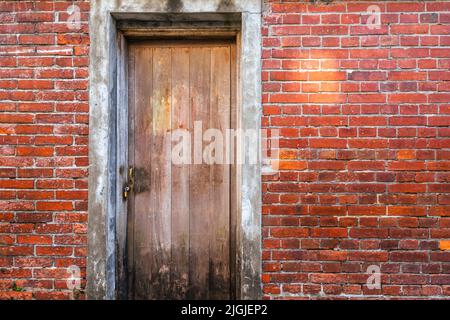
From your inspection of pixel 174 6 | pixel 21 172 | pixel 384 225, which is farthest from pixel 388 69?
pixel 21 172

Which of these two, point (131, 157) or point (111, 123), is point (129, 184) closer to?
point (131, 157)

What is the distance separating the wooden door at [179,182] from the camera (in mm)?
3164

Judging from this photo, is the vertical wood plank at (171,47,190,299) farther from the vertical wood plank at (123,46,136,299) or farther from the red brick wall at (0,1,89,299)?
the red brick wall at (0,1,89,299)

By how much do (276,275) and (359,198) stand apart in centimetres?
87

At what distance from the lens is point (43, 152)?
293cm

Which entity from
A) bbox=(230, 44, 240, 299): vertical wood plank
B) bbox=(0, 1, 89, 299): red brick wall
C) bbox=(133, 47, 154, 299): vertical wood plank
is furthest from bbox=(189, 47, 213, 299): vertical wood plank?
bbox=(0, 1, 89, 299): red brick wall

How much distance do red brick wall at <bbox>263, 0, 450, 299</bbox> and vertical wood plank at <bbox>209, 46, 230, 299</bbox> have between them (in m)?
0.40

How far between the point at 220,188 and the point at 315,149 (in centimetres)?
85

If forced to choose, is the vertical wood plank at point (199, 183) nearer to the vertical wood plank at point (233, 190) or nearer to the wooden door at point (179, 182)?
the wooden door at point (179, 182)

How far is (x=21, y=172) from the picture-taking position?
115 inches

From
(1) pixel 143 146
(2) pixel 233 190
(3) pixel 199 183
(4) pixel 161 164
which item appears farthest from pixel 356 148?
(1) pixel 143 146

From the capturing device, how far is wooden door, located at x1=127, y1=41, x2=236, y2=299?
316cm

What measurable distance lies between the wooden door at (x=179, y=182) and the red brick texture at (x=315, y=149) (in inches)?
16.1

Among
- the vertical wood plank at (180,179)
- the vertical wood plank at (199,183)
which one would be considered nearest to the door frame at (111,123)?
the vertical wood plank at (199,183)
